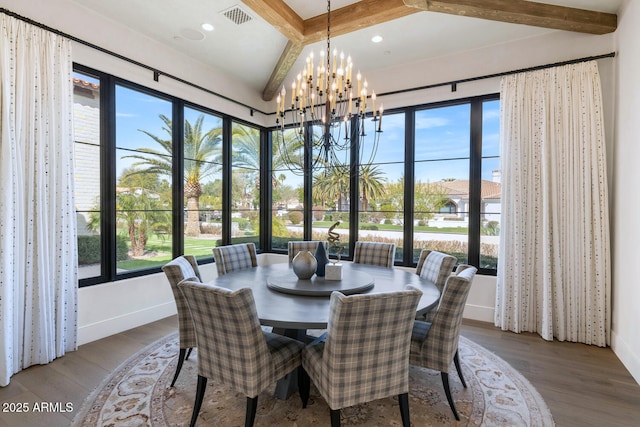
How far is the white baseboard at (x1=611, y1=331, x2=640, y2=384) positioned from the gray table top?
1.78m

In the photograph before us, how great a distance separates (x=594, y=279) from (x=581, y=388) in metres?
1.34

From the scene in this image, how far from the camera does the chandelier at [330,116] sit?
259cm

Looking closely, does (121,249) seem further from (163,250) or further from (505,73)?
(505,73)

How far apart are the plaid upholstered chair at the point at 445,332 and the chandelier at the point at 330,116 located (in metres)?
1.32

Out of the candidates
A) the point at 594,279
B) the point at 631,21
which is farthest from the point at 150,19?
the point at 594,279

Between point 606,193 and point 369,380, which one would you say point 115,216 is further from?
point 606,193

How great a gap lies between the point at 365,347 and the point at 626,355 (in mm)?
2760

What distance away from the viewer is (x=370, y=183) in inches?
188

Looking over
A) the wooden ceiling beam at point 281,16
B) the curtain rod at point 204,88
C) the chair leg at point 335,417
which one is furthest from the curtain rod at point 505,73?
the chair leg at point 335,417

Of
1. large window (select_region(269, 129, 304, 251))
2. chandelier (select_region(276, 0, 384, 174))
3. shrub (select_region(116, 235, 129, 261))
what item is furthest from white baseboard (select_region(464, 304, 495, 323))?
shrub (select_region(116, 235, 129, 261))

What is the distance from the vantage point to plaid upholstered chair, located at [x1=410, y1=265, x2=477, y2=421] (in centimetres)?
207

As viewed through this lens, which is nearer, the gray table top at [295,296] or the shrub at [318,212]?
the gray table top at [295,296]

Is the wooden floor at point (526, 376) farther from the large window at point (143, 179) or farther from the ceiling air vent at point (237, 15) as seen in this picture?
the ceiling air vent at point (237, 15)

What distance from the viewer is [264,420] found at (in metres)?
2.08
